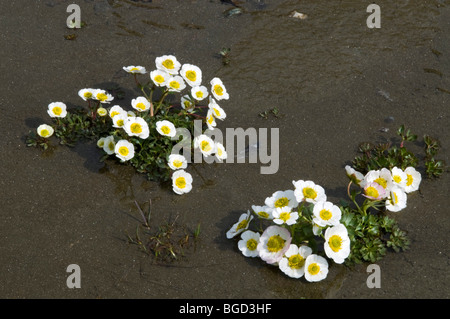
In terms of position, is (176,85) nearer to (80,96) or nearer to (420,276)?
(80,96)

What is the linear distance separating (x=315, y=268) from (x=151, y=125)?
136 centimetres

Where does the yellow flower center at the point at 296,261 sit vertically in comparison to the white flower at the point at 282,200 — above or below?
below

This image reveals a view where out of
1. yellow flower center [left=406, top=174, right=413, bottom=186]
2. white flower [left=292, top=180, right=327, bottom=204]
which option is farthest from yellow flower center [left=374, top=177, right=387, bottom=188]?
white flower [left=292, top=180, right=327, bottom=204]

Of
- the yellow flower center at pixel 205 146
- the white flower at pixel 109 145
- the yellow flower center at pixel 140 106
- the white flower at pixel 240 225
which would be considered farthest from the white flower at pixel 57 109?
the white flower at pixel 240 225

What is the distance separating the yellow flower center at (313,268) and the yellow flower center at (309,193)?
14.4 inches

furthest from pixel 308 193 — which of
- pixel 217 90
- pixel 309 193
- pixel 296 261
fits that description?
pixel 217 90

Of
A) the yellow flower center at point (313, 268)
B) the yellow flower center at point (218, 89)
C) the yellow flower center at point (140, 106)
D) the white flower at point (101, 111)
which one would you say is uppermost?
the yellow flower center at point (218, 89)

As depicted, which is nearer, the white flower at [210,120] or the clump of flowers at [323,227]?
the clump of flowers at [323,227]

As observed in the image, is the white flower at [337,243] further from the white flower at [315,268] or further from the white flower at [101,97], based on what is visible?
the white flower at [101,97]

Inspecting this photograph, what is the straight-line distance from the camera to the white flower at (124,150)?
3143mm

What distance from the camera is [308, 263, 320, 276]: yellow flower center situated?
8.86 ft

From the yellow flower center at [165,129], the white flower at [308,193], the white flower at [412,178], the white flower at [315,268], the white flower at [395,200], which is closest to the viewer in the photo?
the white flower at [315,268]

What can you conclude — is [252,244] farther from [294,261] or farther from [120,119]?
[120,119]

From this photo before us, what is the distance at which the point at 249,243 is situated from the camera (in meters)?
2.85
